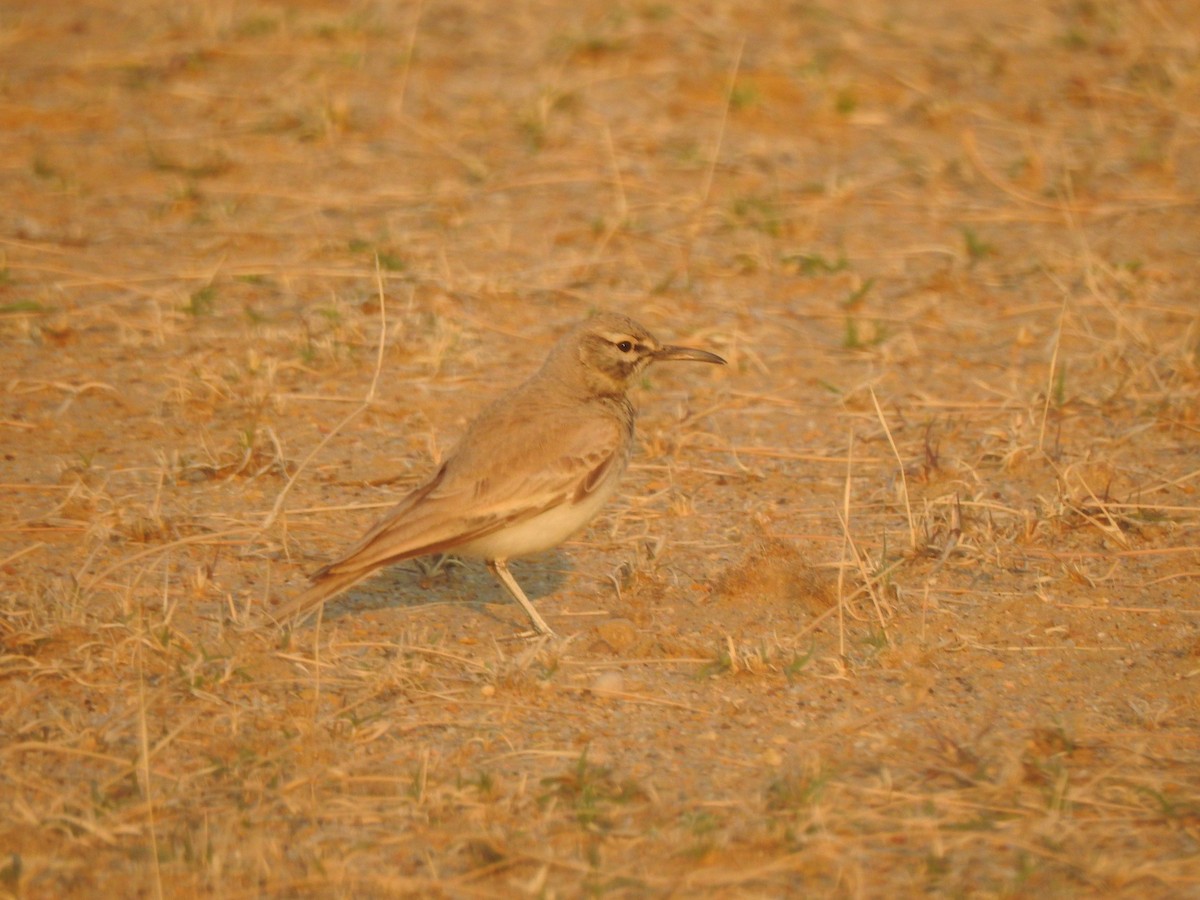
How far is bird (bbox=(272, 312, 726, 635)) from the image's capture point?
4.94 metres

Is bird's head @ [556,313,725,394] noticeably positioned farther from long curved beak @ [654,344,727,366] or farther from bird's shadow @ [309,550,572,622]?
bird's shadow @ [309,550,572,622]

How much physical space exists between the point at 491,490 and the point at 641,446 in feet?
4.97

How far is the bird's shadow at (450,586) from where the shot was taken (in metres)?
5.43

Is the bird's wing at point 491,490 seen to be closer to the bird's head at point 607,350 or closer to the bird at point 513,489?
the bird at point 513,489

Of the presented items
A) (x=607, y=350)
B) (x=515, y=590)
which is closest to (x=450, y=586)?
(x=515, y=590)

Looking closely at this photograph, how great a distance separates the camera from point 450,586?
5.68m

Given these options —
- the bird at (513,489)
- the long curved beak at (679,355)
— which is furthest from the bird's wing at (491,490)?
the long curved beak at (679,355)

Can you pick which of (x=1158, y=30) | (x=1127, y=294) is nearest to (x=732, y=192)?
(x=1127, y=294)

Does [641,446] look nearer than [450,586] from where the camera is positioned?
No

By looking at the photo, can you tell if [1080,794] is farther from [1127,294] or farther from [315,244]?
[315,244]

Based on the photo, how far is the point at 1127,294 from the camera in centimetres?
788

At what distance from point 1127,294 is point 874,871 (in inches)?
189

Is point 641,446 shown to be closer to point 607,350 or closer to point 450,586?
point 607,350

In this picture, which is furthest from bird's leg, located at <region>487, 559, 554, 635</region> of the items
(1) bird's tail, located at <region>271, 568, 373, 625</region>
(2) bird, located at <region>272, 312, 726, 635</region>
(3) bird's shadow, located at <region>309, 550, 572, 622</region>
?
(1) bird's tail, located at <region>271, 568, 373, 625</region>
